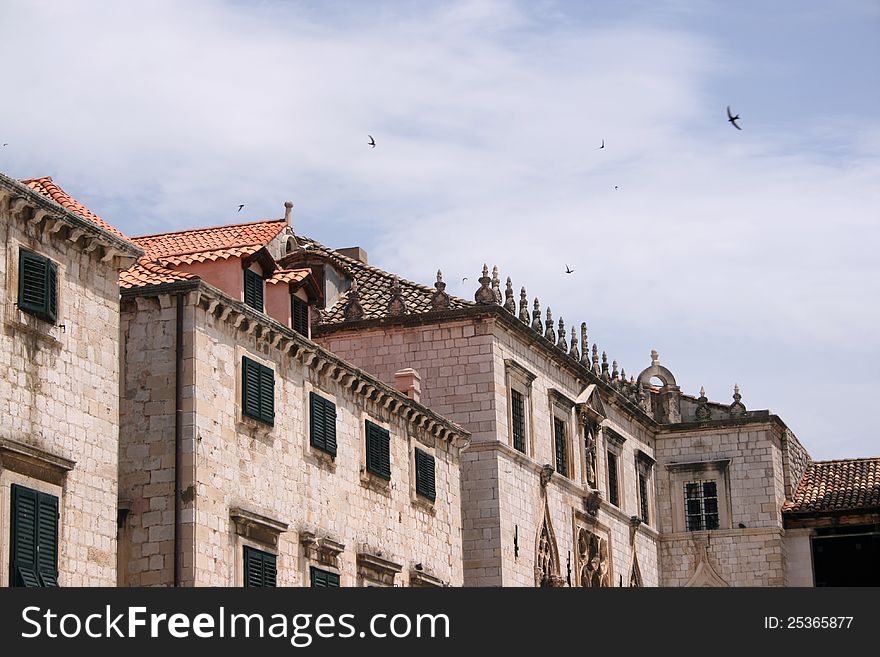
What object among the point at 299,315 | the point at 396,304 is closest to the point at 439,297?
the point at 396,304

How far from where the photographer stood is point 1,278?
2548 centimetres

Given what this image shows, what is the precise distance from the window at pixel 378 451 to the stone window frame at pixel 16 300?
405 inches

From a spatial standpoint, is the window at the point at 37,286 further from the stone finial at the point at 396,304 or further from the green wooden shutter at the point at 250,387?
the stone finial at the point at 396,304

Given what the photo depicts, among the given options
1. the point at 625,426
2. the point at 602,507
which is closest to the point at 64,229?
the point at 602,507

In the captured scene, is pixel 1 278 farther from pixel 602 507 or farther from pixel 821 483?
pixel 821 483

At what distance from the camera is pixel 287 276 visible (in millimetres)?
36312

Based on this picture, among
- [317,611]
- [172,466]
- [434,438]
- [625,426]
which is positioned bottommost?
[317,611]

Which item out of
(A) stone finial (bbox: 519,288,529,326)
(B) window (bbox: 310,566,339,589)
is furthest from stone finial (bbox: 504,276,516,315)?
(B) window (bbox: 310,566,339,589)

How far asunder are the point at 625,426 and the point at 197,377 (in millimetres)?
25864

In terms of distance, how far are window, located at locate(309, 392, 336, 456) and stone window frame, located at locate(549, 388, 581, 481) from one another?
44.2 feet

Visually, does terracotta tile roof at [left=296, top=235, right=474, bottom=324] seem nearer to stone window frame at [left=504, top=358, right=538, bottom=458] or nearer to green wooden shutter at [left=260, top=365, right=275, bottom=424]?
stone window frame at [left=504, top=358, right=538, bottom=458]

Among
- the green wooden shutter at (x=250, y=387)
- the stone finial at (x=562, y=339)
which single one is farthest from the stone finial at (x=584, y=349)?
the green wooden shutter at (x=250, y=387)

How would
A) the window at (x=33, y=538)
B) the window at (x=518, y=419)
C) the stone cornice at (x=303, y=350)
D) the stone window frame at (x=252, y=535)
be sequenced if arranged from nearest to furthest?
1. the window at (x=33, y=538)
2. the stone cornice at (x=303, y=350)
3. the stone window frame at (x=252, y=535)
4. the window at (x=518, y=419)

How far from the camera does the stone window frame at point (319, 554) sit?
1282 inches
